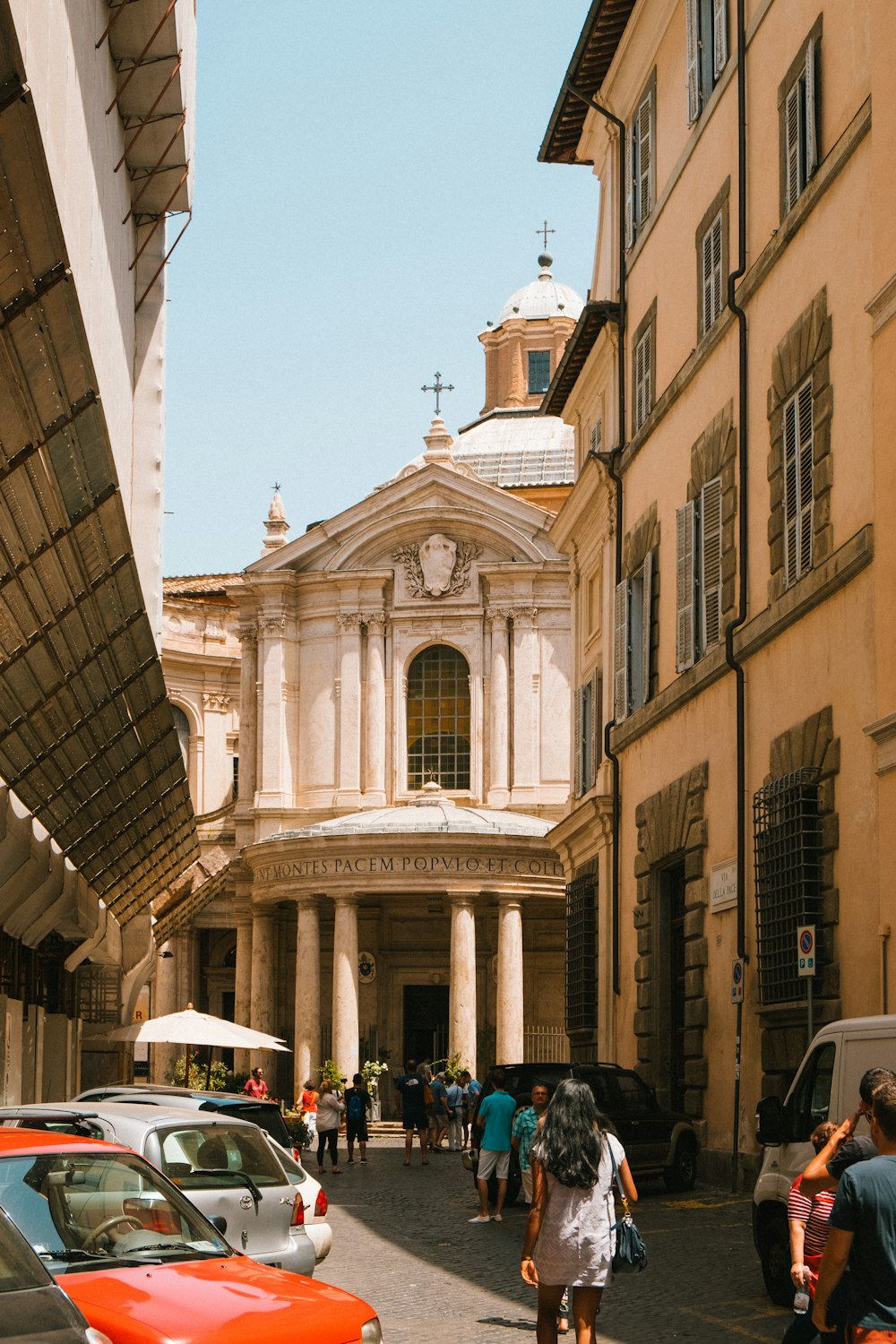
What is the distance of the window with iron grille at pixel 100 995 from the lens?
35.8 m

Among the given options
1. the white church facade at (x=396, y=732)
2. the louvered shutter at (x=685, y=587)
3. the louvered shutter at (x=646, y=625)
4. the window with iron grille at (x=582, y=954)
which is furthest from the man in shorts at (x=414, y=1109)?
the white church facade at (x=396, y=732)

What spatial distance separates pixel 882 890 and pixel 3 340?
837 centimetres

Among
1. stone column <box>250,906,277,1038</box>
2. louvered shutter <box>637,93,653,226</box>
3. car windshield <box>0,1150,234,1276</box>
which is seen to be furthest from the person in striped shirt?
stone column <box>250,906,277,1038</box>

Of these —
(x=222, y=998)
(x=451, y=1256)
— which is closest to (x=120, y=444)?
(x=451, y=1256)

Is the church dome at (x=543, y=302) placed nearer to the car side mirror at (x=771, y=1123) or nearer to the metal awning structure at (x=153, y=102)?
the metal awning structure at (x=153, y=102)

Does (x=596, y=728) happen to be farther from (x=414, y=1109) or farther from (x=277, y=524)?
(x=277, y=524)

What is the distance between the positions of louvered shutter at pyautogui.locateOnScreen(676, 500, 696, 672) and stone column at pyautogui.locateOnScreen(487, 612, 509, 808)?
26205 millimetres

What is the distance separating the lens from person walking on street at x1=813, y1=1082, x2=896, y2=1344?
668cm

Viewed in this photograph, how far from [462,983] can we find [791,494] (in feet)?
87.1

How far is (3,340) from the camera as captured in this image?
11.2m

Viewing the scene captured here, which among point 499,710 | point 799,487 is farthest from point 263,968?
point 799,487

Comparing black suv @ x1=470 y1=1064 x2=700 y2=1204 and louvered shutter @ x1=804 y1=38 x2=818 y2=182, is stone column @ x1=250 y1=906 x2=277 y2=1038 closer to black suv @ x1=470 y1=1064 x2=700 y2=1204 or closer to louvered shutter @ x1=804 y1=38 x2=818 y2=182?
black suv @ x1=470 y1=1064 x2=700 y2=1204

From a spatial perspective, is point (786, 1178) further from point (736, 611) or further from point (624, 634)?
point (624, 634)

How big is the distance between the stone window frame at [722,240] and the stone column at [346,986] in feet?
77.7
